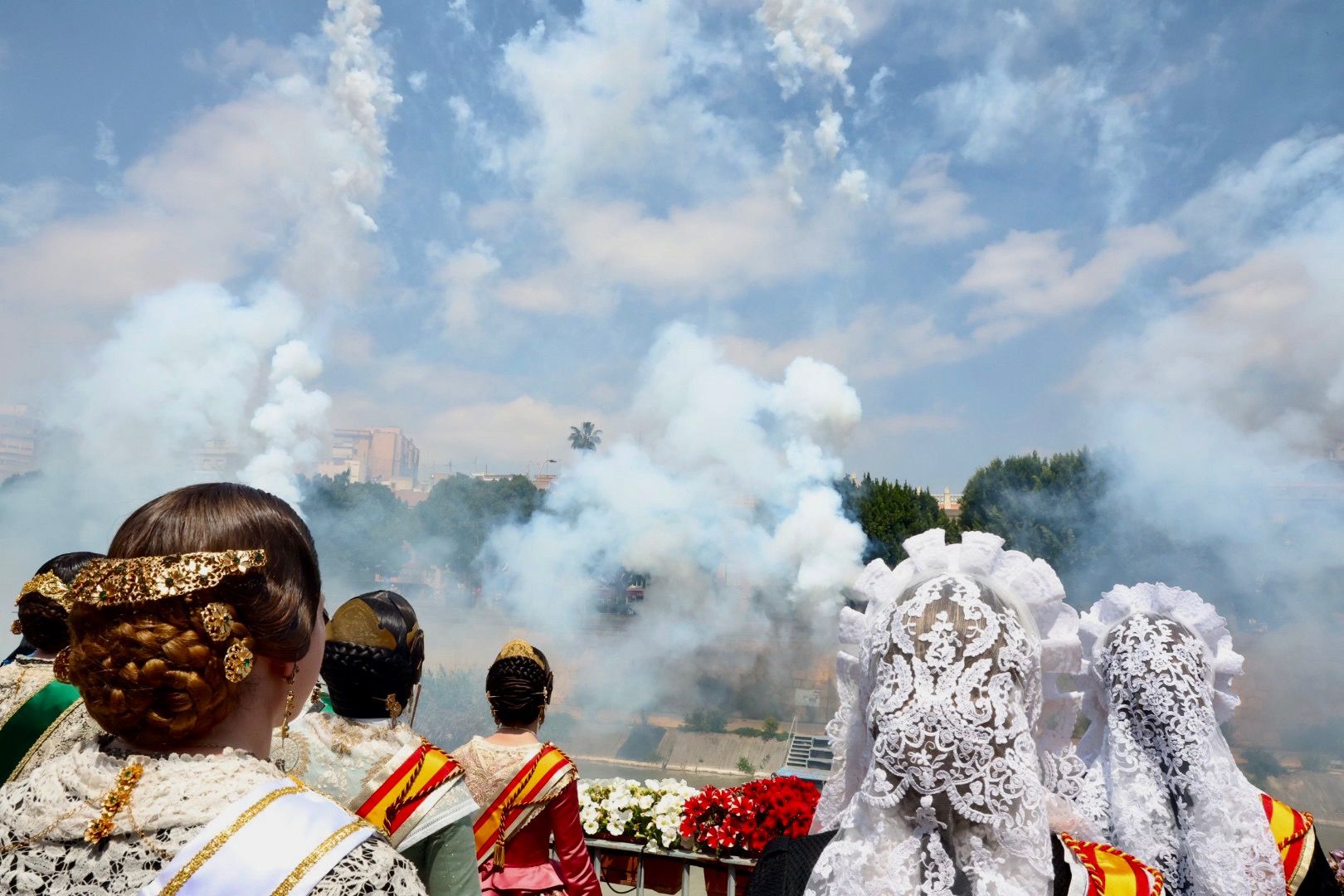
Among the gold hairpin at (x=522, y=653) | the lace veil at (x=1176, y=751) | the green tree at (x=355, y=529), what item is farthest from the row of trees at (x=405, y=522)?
the lace veil at (x=1176, y=751)

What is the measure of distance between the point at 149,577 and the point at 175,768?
0.29 meters

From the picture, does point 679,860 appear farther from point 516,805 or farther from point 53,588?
point 53,588

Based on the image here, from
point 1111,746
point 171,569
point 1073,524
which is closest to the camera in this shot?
point 171,569

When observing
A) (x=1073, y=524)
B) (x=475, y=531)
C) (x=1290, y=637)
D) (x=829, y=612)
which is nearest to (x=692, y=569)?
(x=829, y=612)

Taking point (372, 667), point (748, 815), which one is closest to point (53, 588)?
point (372, 667)

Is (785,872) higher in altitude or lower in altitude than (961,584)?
lower

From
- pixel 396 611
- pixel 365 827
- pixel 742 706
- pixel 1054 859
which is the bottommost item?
pixel 365 827

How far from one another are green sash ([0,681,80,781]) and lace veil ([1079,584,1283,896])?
379cm

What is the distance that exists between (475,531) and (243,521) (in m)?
43.7

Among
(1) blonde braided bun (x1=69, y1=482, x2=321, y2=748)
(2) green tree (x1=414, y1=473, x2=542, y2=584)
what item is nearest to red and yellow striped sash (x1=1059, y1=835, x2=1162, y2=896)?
(1) blonde braided bun (x1=69, y1=482, x2=321, y2=748)

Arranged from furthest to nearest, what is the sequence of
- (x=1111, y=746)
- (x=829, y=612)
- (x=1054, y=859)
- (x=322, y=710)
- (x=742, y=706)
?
(x=829, y=612)
(x=742, y=706)
(x=1111, y=746)
(x=322, y=710)
(x=1054, y=859)

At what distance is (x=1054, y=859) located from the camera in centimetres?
197

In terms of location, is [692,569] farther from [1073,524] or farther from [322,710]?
[322,710]

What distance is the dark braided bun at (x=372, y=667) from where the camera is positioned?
2770mm
